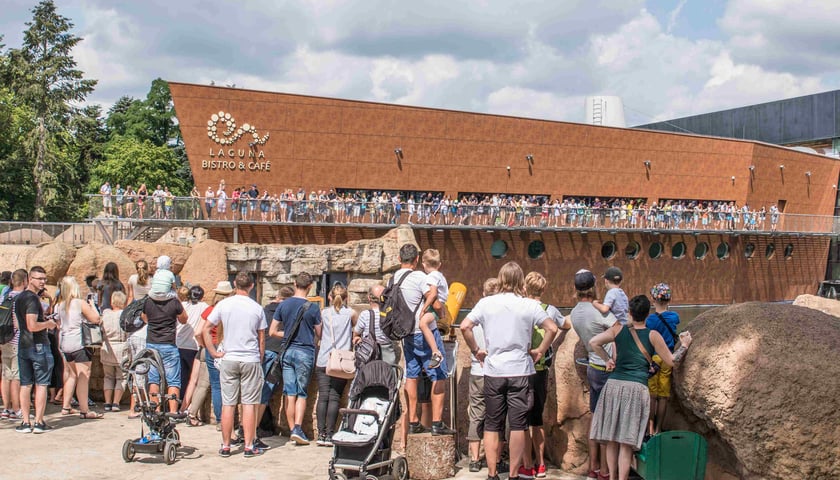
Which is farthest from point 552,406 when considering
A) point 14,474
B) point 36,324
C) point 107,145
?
point 107,145

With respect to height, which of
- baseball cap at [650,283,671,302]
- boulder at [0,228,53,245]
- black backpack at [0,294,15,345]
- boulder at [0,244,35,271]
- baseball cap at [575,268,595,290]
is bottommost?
black backpack at [0,294,15,345]

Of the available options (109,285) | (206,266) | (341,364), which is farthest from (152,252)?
(341,364)

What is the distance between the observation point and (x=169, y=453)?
746 centimetres

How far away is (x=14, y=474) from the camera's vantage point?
712cm

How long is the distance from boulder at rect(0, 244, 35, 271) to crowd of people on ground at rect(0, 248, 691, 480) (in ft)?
32.0


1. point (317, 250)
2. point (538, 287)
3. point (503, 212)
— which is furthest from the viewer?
point (503, 212)

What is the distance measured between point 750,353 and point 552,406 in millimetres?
2057

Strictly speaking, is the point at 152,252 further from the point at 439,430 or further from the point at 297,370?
the point at 439,430

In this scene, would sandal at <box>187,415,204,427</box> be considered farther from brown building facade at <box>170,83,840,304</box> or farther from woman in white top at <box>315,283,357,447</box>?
brown building facade at <box>170,83,840,304</box>

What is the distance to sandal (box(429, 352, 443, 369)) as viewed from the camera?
274 inches

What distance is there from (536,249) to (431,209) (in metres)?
6.02

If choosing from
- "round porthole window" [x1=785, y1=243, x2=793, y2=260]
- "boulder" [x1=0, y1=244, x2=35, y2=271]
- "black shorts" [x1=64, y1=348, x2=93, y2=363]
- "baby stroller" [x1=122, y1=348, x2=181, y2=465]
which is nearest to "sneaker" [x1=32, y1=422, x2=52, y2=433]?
"black shorts" [x1=64, y1=348, x2=93, y2=363]

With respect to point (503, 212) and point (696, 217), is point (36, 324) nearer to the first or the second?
point (503, 212)

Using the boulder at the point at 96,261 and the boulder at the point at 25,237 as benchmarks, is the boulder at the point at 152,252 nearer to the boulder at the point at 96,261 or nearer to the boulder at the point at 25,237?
the boulder at the point at 96,261
